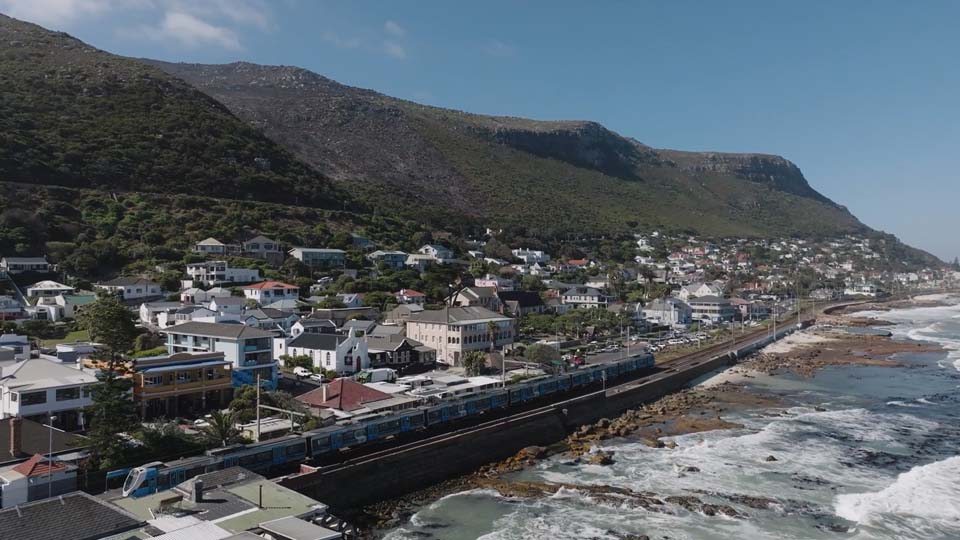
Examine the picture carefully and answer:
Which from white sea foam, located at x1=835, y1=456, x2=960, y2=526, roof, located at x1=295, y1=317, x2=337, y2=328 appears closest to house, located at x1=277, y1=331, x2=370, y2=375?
roof, located at x1=295, y1=317, x2=337, y2=328

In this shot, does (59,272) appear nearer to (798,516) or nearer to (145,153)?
(145,153)

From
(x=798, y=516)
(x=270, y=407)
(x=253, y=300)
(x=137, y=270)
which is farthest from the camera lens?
(x=137, y=270)

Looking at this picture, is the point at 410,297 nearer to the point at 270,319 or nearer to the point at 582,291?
the point at 270,319

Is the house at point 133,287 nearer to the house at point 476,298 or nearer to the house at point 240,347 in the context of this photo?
the house at point 240,347

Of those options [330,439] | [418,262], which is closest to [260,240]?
[418,262]

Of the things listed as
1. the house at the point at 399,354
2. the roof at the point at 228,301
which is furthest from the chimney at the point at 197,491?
the roof at the point at 228,301

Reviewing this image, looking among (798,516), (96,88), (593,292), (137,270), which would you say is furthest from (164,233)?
(798,516)
